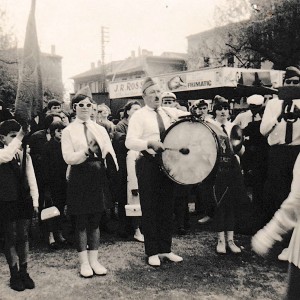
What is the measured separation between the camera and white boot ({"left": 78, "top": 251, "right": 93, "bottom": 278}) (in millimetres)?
4773

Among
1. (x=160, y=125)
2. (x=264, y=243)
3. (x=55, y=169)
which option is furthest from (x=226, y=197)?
(x=264, y=243)

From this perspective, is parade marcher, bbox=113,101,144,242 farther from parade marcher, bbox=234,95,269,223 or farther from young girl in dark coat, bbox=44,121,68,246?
parade marcher, bbox=234,95,269,223

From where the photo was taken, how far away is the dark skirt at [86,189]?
192 inches

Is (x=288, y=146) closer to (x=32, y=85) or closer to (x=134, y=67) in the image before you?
(x=32, y=85)

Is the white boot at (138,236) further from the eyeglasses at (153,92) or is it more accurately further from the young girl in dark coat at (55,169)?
the eyeglasses at (153,92)

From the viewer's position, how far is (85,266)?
192 inches

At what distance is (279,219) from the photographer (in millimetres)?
2551

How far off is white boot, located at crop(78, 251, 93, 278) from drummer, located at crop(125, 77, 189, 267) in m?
0.71

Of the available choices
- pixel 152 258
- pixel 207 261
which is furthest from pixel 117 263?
pixel 207 261

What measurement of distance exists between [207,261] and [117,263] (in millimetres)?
1023

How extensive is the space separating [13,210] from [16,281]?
2.23ft

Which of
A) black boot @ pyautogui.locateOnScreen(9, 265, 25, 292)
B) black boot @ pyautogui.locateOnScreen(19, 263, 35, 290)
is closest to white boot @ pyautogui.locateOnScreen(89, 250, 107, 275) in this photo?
black boot @ pyautogui.locateOnScreen(19, 263, 35, 290)

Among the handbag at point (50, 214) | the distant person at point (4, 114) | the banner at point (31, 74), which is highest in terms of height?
the banner at point (31, 74)

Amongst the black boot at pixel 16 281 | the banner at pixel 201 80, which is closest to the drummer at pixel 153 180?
the black boot at pixel 16 281
